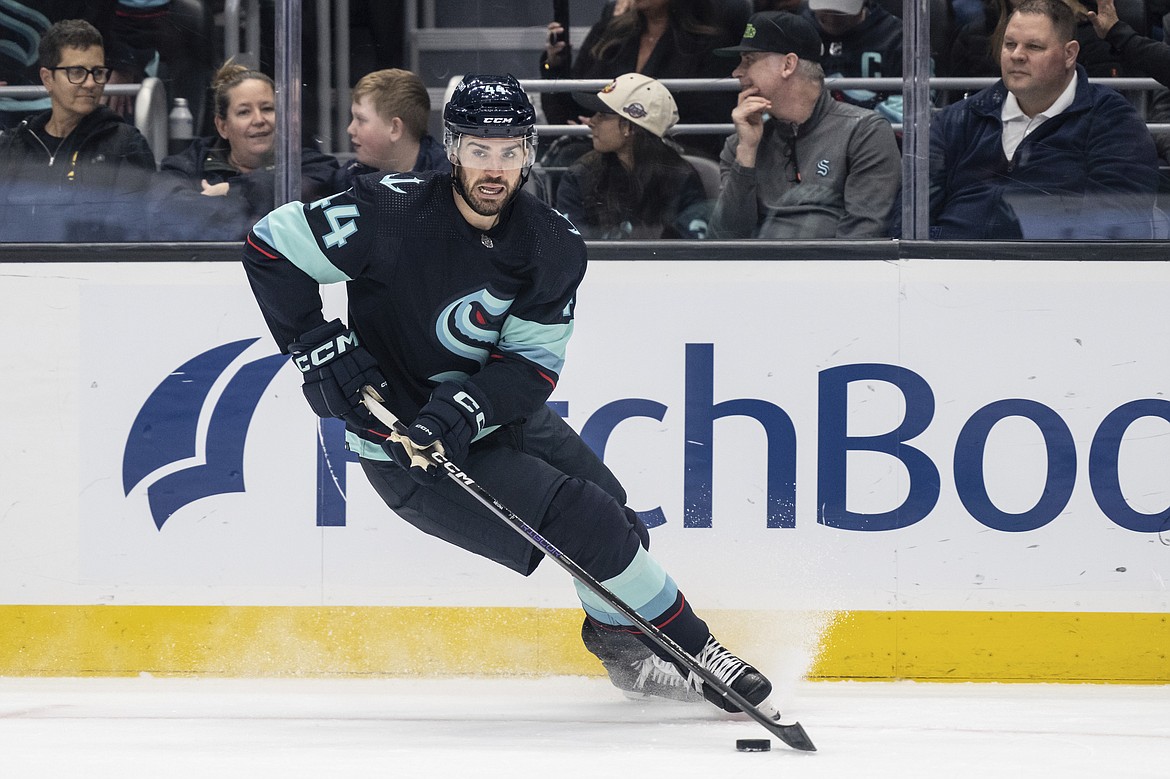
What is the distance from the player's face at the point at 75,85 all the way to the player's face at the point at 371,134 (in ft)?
2.02

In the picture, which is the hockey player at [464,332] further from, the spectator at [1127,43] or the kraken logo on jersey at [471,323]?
the spectator at [1127,43]

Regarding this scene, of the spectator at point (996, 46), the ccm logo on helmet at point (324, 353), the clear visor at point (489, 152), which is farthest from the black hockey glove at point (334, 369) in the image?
the spectator at point (996, 46)

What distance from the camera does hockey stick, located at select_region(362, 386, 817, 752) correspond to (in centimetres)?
278

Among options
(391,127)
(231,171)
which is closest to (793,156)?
(391,127)

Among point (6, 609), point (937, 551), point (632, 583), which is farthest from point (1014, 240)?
point (6, 609)

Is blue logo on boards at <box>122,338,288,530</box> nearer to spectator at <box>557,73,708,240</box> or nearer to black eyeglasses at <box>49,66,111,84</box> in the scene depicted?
black eyeglasses at <box>49,66,111,84</box>

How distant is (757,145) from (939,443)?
2.66 ft

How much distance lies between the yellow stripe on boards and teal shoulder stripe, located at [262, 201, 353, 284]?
3.32ft

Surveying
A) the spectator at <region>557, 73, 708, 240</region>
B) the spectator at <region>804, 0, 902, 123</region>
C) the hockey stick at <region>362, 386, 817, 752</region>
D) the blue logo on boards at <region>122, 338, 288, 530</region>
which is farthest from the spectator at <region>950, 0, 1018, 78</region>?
the blue logo on boards at <region>122, 338, 288, 530</region>

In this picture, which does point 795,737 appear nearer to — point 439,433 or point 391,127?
point 439,433

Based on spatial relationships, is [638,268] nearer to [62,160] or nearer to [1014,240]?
[1014,240]

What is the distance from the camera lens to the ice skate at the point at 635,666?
10.3ft

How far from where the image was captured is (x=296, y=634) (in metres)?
3.52

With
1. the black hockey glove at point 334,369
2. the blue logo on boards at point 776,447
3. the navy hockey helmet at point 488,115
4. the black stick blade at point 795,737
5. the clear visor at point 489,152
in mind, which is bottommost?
the black stick blade at point 795,737
